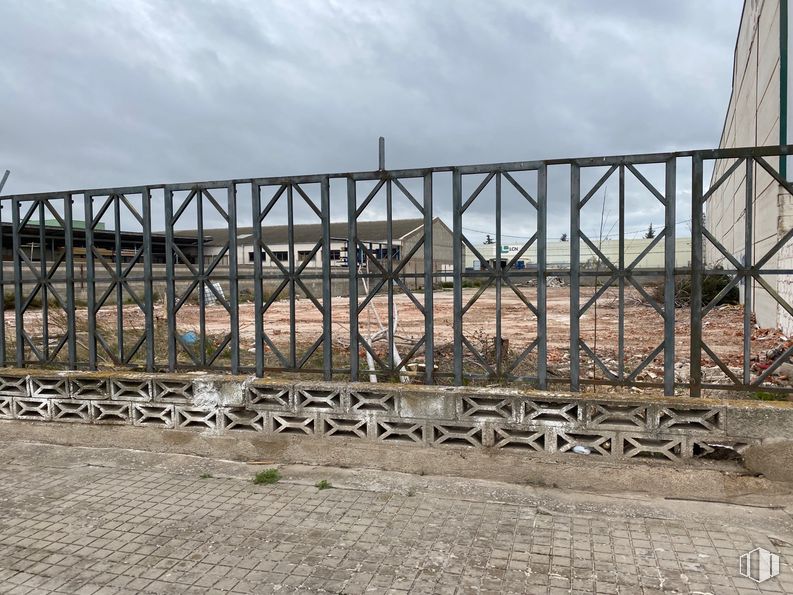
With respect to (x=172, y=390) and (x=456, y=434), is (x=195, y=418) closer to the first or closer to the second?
(x=172, y=390)

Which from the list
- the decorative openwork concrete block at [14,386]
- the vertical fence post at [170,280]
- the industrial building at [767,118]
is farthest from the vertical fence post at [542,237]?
the industrial building at [767,118]

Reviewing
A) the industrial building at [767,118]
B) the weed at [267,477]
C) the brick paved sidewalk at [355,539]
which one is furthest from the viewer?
the industrial building at [767,118]

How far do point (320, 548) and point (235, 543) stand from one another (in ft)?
2.01

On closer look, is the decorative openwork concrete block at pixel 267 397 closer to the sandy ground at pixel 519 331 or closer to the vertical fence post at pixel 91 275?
the sandy ground at pixel 519 331

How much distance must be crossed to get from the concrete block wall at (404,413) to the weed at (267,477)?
46 cm

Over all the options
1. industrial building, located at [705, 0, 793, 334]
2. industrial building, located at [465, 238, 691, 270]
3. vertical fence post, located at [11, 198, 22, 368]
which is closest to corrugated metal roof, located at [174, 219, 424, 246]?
industrial building, located at [465, 238, 691, 270]

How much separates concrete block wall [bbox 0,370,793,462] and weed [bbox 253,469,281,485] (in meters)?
0.46

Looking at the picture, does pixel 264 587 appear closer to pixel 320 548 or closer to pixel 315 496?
pixel 320 548

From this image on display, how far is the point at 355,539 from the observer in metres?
4.07

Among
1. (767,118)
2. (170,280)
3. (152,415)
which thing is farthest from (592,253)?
(767,118)

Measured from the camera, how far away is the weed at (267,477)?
17.1 ft

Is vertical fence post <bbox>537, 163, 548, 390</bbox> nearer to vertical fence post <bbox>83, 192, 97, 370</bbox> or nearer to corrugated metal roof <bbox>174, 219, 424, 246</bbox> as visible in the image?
vertical fence post <bbox>83, 192, 97, 370</bbox>

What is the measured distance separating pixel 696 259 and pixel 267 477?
414cm

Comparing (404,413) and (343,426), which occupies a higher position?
(404,413)
